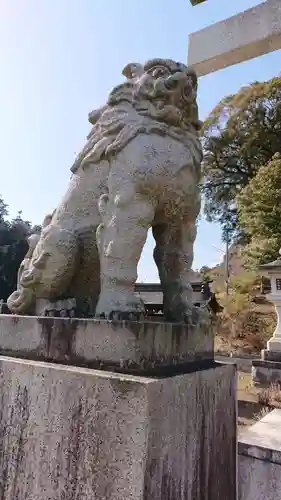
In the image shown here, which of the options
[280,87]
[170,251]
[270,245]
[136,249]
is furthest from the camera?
[280,87]

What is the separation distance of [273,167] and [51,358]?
12.0 m

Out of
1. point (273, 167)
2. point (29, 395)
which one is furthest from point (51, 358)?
point (273, 167)

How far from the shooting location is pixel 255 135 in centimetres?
1648

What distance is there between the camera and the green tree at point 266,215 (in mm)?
→ 11438

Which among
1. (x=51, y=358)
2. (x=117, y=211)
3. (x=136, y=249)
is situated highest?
(x=117, y=211)

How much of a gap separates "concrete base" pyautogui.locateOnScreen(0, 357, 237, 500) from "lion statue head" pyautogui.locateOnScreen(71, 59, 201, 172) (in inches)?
40.8

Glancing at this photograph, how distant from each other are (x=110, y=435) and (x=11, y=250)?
1222 centimetres

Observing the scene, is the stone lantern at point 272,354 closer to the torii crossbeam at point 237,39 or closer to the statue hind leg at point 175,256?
the torii crossbeam at point 237,39

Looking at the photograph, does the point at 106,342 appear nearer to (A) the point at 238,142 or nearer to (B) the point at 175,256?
(B) the point at 175,256

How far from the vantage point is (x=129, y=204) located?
1.61 m

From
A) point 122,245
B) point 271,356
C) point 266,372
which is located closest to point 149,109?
point 122,245

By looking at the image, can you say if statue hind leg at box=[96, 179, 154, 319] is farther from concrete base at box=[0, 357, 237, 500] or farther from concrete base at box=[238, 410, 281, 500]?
concrete base at box=[238, 410, 281, 500]

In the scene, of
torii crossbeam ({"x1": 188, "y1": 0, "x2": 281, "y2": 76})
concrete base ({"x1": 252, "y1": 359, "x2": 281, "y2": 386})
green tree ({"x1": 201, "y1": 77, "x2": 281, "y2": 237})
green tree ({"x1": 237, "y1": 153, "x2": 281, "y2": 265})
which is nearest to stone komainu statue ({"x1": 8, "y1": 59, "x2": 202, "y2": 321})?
torii crossbeam ({"x1": 188, "y1": 0, "x2": 281, "y2": 76})

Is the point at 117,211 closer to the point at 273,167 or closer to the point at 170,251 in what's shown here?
the point at 170,251
